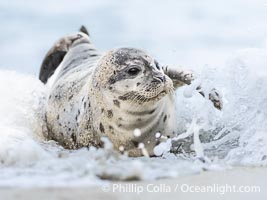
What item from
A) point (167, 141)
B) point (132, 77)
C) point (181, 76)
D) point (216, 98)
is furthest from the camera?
point (181, 76)

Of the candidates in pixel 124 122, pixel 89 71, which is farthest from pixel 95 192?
pixel 89 71

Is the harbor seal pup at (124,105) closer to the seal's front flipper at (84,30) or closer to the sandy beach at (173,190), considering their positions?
the sandy beach at (173,190)

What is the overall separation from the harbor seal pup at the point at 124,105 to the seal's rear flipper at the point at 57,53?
258 centimetres

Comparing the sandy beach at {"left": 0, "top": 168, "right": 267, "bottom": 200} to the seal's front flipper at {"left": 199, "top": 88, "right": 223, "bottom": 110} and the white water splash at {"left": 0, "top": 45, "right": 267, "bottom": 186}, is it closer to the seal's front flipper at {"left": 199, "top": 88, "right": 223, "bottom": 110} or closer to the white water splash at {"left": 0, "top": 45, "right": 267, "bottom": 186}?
the white water splash at {"left": 0, "top": 45, "right": 267, "bottom": 186}

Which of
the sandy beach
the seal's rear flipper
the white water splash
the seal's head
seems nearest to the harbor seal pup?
the seal's head

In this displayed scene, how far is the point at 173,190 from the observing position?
9.04ft

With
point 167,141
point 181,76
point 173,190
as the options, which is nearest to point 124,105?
point 167,141

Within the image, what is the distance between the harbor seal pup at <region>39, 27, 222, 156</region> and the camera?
4.93 m

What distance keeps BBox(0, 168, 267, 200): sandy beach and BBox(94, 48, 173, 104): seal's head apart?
137 cm

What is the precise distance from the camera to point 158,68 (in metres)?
5.18

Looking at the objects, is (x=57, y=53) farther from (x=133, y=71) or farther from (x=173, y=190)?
(x=173, y=190)

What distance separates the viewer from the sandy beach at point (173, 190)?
7.89 ft

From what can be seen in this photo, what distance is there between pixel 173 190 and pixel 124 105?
7.57 feet

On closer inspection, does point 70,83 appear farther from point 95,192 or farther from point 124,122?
point 95,192
